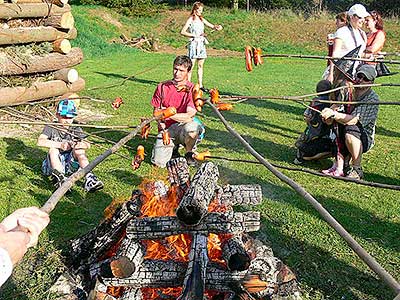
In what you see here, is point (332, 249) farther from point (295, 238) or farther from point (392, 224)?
point (392, 224)

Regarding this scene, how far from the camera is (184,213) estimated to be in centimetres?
350

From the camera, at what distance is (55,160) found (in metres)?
5.94

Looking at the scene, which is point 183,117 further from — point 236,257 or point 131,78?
point 131,78

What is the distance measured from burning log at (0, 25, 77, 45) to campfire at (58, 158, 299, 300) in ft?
18.1

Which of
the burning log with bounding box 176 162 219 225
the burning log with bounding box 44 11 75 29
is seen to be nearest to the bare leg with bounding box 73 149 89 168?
the burning log with bounding box 176 162 219 225

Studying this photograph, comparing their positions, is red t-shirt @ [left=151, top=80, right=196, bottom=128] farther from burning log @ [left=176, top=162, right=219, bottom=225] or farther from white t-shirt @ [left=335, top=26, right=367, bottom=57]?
burning log @ [left=176, top=162, right=219, bottom=225]

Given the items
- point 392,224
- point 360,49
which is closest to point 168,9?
point 360,49

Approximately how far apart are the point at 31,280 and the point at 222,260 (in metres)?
1.48

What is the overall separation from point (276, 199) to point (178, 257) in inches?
85.7

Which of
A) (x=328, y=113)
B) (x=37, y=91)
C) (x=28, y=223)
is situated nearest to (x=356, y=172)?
(x=328, y=113)

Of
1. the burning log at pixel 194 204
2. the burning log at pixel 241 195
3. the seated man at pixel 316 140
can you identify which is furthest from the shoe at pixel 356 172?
the burning log at pixel 194 204

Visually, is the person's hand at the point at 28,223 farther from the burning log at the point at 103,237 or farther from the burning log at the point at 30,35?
the burning log at the point at 30,35

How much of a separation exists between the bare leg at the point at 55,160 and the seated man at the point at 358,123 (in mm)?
3083

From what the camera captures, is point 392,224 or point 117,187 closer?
point 392,224
